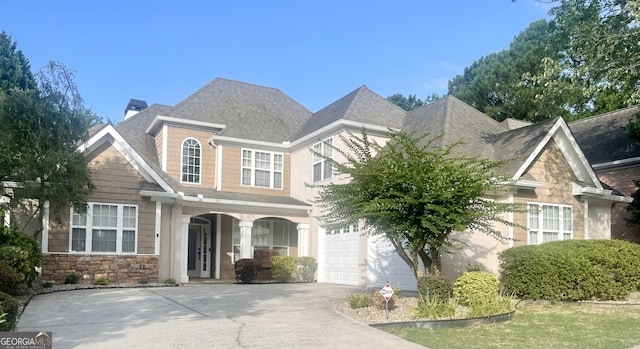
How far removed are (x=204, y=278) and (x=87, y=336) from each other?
46.1ft

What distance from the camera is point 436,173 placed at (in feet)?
37.9

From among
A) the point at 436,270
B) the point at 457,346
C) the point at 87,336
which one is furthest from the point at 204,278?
the point at 457,346

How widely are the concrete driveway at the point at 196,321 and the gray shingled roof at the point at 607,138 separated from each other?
50.5ft

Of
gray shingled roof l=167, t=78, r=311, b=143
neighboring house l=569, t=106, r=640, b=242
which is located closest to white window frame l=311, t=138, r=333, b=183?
gray shingled roof l=167, t=78, r=311, b=143

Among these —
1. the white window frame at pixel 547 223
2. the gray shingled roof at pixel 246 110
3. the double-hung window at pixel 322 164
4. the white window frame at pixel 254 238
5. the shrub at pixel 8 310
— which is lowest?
the shrub at pixel 8 310

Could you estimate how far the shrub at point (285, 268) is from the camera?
20828mm

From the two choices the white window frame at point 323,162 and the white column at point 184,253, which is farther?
the white window frame at point 323,162

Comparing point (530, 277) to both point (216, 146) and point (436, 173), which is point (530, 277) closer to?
point (436, 173)

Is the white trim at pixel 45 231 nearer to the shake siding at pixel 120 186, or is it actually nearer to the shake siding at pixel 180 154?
the shake siding at pixel 120 186

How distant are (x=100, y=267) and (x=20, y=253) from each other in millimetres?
4470

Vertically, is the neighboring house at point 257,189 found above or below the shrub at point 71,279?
above

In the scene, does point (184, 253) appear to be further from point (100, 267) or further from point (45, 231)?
point (45, 231)

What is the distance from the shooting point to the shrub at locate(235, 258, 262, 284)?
19625mm

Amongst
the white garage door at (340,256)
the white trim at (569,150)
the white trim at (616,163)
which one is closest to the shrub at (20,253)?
the white garage door at (340,256)
